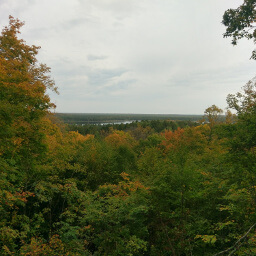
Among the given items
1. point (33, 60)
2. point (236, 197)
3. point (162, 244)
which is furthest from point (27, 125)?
point (236, 197)

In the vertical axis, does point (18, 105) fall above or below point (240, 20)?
below

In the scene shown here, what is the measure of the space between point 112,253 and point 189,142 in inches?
862

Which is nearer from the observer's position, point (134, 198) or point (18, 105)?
point (18, 105)

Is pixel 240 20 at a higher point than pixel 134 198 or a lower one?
higher

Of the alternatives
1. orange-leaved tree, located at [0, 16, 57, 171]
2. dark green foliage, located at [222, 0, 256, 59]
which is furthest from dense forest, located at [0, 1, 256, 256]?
dark green foliage, located at [222, 0, 256, 59]

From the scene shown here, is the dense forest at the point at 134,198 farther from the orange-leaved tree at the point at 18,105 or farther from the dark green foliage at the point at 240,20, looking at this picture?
the dark green foliage at the point at 240,20

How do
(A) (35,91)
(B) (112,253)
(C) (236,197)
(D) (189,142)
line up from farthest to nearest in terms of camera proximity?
(D) (189,142) < (A) (35,91) < (B) (112,253) < (C) (236,197)

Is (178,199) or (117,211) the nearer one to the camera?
(117,211)

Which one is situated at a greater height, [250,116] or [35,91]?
[35,91]

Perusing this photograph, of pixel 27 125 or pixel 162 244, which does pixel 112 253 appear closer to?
pixel 162 244

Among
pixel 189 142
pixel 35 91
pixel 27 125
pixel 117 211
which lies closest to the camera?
pixel 117 211

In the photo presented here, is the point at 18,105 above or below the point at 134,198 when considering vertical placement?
above

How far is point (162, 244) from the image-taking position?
8172 mm

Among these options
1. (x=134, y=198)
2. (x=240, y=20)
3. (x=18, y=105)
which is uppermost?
(x=240, y=20)
